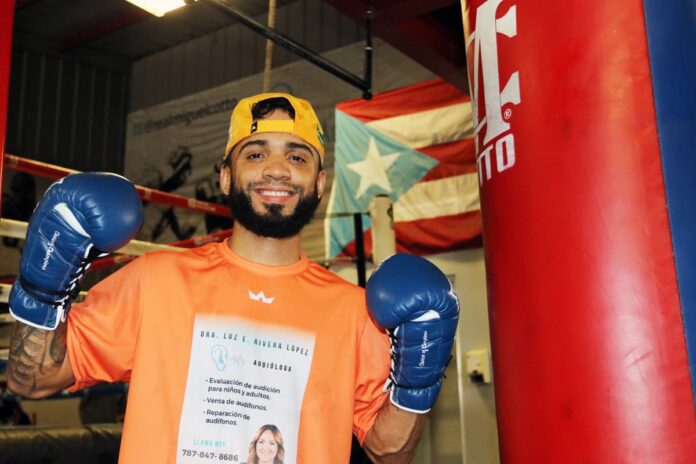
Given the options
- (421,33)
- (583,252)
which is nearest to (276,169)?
(583,252)

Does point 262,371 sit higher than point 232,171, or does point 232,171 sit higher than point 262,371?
point 232,171

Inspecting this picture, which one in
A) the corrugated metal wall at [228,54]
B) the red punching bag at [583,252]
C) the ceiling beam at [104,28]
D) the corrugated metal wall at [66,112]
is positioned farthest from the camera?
the corrugated metal wall at [66,112]

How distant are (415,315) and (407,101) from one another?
14.3ft

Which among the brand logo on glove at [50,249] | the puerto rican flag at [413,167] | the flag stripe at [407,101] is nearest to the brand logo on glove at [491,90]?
the brand logo on glove at [50,249]

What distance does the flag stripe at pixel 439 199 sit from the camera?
5188mm

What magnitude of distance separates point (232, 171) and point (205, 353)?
0.49m

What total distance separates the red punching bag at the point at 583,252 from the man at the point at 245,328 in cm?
28

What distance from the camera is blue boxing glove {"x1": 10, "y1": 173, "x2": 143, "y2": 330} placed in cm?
138

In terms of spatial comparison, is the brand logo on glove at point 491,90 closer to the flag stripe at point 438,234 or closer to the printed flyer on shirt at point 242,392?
the printed flyer on shirt at point 242,392

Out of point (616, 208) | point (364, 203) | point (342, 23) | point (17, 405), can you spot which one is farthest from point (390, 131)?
point (616, 208)

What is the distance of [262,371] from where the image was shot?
161 cm

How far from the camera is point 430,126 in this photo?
5488mm

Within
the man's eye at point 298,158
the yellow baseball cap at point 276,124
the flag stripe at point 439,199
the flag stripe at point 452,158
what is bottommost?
the man's eye at point 298,158

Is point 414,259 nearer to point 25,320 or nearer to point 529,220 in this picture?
point 529,220
